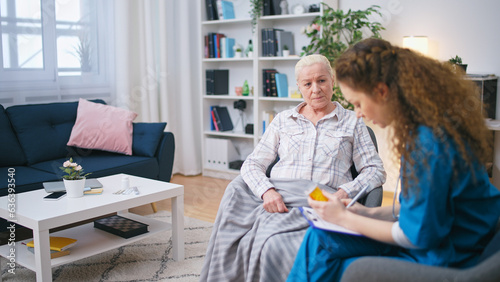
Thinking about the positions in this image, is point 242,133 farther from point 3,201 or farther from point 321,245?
point 321,245

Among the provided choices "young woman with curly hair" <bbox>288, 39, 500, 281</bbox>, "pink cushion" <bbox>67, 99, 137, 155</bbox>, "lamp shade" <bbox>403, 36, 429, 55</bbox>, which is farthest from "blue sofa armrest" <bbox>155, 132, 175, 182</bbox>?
"young woman with curly hair" <bbox>288, 39, 500, 281</bbox>

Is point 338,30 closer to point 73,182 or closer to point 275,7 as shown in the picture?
point 275,7

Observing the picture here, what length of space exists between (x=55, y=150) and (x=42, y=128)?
0.18 metres

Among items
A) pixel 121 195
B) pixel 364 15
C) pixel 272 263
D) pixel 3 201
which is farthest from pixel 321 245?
pixel 364 15

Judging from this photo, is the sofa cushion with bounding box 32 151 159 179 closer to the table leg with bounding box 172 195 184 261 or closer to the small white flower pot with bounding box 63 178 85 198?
the small white flower pot with bounding box 63 178 85 198

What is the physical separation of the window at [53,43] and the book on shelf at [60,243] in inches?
71.0

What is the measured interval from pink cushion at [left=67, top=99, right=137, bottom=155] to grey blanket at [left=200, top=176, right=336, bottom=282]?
1731mm

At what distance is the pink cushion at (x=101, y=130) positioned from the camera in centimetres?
344

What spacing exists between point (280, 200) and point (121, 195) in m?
0.92

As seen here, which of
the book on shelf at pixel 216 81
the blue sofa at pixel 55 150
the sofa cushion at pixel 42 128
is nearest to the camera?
the blue sofa at pixel 55 150

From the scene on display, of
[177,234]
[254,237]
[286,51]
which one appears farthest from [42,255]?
[286,51]

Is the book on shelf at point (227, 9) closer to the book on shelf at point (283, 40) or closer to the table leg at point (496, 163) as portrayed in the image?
the book on shelf at point (283, 40)

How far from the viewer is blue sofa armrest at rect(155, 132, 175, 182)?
352cm

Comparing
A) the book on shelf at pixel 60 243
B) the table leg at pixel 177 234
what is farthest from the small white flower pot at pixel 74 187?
the table leg at pixel 177 234
